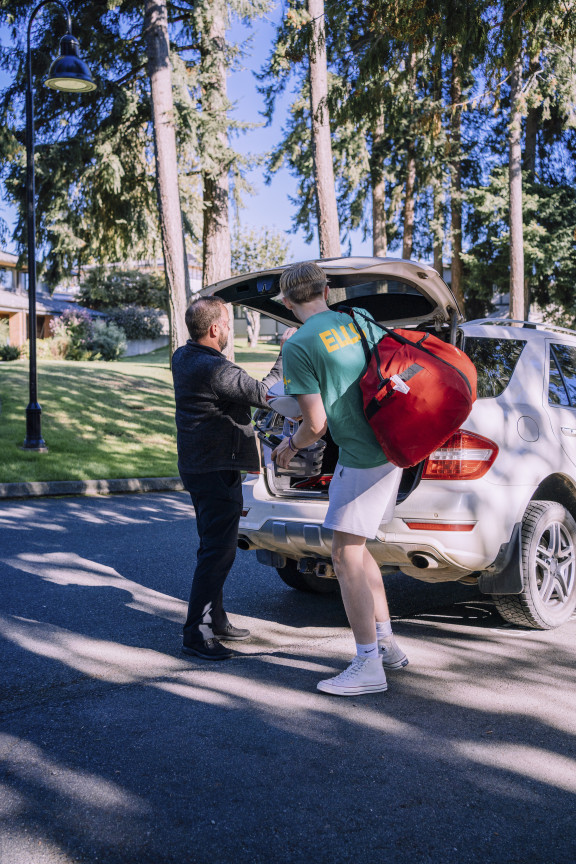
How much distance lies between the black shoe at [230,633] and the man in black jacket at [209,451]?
0.19m

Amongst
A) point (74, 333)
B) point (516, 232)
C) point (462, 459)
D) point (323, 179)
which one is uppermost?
point (516, 232)

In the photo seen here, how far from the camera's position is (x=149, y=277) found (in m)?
48.6

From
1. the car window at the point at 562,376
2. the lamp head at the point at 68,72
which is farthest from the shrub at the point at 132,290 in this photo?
the car window at the point at 562,376

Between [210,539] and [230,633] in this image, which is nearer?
[210,539]

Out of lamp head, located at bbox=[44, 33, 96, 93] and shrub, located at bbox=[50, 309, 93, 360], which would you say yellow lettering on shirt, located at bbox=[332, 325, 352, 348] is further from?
shrub, located at bbox=[50, 309, 93, 360]

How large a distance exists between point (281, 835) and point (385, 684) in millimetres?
1415

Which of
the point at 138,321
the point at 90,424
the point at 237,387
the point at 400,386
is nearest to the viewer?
the point at 400,386

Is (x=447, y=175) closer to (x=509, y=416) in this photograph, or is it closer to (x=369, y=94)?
(x=369, y=94)

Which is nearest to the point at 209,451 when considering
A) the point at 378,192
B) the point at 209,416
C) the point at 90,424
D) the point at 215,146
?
the point at 209,416

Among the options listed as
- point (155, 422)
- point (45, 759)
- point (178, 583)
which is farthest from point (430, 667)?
point (155, 422)

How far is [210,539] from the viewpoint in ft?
15.3

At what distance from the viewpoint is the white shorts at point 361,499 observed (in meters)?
3.90

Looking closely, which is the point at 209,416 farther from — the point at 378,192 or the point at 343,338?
the point at 378,192

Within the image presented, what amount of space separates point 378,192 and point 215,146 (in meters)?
11.6
